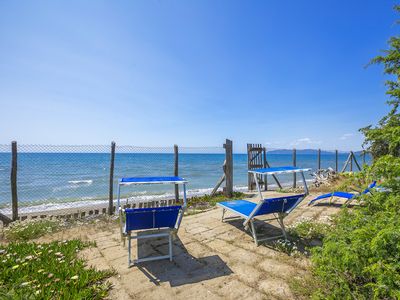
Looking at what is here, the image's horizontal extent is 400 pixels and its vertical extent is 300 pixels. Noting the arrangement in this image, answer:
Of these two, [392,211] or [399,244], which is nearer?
[399,244]

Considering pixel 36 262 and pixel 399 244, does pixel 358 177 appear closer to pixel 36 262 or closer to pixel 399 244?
pixel 399 244

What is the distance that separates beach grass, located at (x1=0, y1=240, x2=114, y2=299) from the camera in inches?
89.4

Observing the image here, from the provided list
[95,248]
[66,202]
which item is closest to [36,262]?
[95,248]

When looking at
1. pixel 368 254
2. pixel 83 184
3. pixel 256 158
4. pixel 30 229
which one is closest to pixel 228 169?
pixel 256 158

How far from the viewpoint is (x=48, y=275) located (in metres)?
2.64

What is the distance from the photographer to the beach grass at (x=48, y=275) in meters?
2.27

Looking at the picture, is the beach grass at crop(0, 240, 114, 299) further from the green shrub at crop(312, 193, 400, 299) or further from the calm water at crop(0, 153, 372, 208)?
Answer: the calm water at crop(0, 153, 372, 208)

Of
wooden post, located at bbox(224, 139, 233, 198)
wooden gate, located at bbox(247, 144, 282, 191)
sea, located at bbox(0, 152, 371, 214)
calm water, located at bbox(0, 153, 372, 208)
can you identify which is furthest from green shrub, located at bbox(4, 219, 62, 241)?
wooden gate, located at bbox(247, 144, 282, 191)

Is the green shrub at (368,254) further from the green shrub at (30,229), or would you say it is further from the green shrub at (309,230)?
the green shrub at (30,229)

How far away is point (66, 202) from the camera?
1119 cm

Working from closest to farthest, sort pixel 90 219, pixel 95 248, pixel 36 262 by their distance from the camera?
pixel 36 262 < pixel 95 248 < pixel 90 219

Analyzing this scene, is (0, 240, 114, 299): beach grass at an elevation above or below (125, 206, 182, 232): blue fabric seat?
below

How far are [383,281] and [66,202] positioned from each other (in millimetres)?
13026

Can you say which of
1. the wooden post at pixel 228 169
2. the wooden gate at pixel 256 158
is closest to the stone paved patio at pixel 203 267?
the wooden post at pixel 228 169
